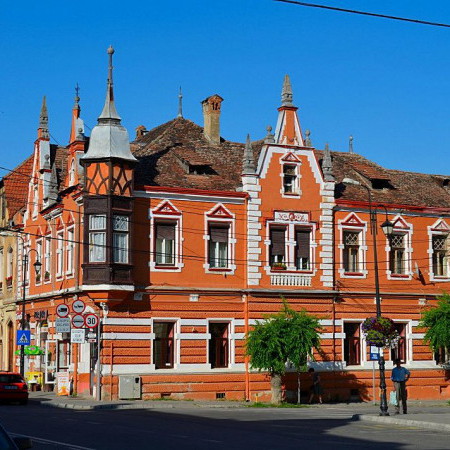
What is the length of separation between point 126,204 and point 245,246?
20.9 ft

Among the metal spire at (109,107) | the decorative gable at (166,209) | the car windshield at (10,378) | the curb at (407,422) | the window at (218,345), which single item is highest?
the metal spire at (109,107)

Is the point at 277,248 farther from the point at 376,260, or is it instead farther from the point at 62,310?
the point at 62,310

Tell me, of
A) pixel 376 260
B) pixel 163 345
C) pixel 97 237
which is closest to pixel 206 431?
pixel 163 345

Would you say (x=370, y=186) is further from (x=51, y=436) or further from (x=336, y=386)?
(x=51, y=436)

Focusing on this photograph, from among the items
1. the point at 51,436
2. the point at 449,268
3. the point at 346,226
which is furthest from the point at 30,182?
the point at 51,436

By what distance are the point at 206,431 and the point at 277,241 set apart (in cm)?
2089

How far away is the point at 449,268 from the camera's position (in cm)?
4941

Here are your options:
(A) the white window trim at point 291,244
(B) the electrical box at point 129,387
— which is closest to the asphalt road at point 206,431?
(B) the electrical box at point 129,387

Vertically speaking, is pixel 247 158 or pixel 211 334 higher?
pixel 247 158

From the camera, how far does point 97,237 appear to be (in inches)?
1607

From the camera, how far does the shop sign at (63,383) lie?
42.9m

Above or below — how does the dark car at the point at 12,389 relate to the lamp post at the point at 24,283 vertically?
below

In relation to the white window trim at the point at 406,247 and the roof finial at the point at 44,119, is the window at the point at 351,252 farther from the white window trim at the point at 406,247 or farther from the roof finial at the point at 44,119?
the roof finial at the point at 44,119

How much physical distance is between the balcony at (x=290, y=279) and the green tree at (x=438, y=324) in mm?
6682
